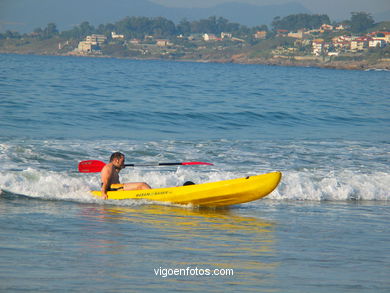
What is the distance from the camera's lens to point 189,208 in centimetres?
922

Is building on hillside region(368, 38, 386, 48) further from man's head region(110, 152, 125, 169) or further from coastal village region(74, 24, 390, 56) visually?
man's head region(110, 152, 125, 169)

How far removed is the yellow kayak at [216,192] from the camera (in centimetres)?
898

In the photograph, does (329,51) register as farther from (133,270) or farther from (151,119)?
(133,270)

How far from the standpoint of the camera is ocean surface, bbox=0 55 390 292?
552 cm

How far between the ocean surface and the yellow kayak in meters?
0.14

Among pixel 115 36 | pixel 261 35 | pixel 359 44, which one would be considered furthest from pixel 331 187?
pixel 115 36

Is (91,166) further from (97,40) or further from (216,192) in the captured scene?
(97,40)

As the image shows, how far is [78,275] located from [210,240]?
1.99 metres

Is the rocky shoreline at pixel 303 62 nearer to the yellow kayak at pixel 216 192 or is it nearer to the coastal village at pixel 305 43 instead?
the coastal village at pixel 305 43

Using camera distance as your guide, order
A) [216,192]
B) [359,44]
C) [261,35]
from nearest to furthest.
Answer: [216,192]
[359,44]
[261,35]

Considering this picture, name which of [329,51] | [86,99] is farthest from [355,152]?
[329,51]

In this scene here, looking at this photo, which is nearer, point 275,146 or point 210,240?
point 210,240

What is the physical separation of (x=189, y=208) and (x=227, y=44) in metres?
158

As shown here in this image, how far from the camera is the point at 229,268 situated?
5.76 m
